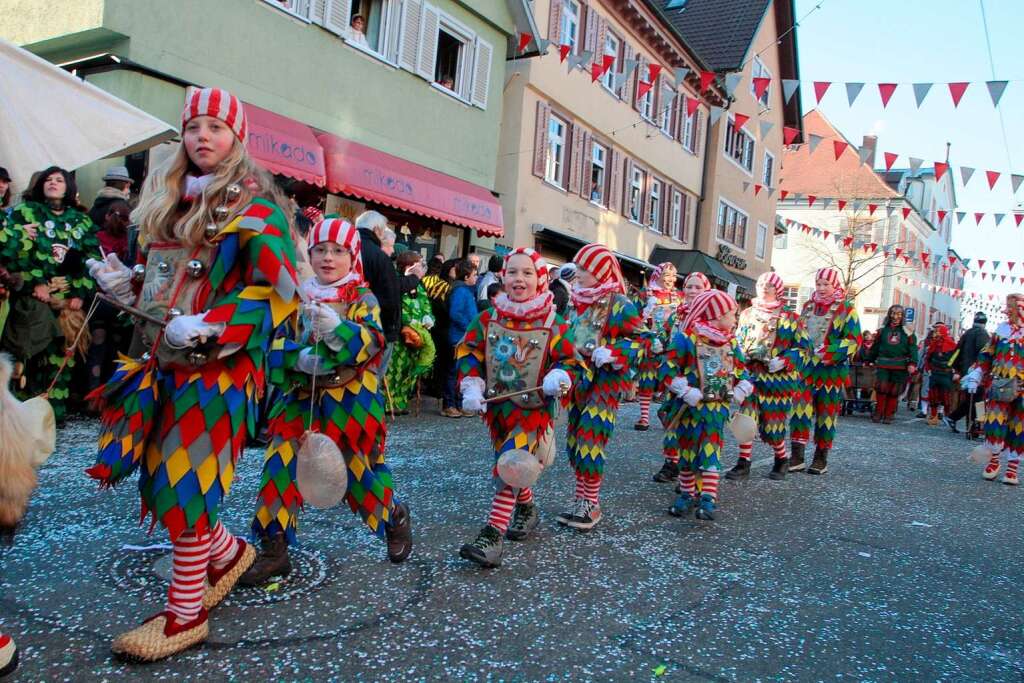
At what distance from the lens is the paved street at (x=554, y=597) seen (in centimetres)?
300

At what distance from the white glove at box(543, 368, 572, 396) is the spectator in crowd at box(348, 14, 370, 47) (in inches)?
411

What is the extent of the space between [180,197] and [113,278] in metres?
0.39

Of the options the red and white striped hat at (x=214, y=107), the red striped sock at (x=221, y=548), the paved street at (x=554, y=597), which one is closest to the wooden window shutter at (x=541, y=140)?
the paved street at (x=554, y=597)

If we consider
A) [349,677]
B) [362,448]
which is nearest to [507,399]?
[362,448]

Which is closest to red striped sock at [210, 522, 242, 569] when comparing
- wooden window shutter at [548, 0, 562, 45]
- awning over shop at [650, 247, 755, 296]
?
wooden window shutter at [548, 0, 562, 45]

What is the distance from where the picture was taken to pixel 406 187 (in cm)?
1352

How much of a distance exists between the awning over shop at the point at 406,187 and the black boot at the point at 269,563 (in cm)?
925

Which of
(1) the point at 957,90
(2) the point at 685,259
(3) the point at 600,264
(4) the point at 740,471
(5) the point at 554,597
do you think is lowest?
(5) the point at 554,597

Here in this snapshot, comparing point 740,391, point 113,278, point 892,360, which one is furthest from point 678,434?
point 892,360

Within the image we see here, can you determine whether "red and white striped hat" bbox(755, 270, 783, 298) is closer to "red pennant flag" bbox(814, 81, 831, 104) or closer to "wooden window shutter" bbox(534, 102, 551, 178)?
"red pennant flag" bbox(814, 81, 831, 104)

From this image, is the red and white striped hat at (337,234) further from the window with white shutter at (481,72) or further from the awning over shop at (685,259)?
the awning over shop at (685,259)

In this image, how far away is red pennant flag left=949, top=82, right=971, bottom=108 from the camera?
1025 cm

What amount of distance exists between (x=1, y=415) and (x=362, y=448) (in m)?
1.71

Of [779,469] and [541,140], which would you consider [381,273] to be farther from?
[541,140]
